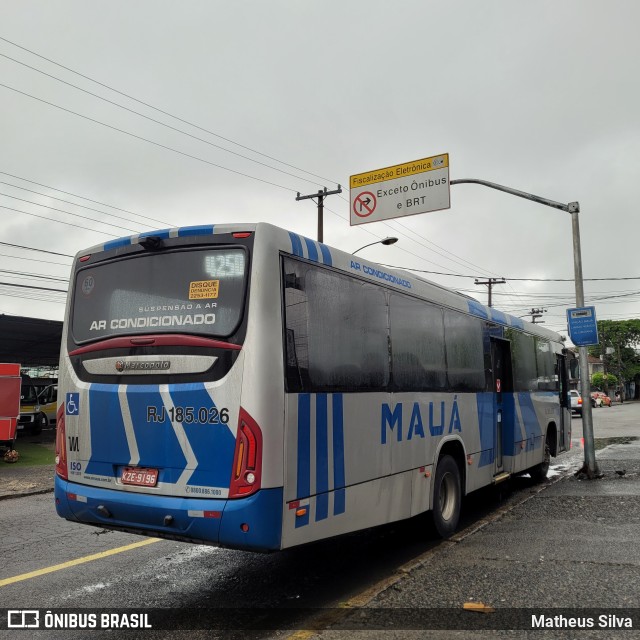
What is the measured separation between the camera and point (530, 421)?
10445 mm

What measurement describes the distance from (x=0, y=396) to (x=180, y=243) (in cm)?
1024

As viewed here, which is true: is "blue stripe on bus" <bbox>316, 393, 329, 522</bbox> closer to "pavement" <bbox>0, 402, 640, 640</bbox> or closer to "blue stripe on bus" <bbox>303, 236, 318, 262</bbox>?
"pavement" <bbox>0, 402, 640, 640</bbox>

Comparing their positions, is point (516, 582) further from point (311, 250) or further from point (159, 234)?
point (159, 234)

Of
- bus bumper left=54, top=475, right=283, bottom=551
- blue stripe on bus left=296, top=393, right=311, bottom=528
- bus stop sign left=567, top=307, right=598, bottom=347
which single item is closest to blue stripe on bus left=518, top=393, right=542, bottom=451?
bus stop sign left=567, top=307, right=598, bottom=347

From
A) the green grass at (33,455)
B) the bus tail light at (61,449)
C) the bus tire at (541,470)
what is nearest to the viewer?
the bus tail light at (61,449)

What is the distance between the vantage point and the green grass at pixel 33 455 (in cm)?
1379

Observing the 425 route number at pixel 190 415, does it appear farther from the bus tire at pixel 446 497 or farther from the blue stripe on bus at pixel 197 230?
the bus tire at pixel 446 497

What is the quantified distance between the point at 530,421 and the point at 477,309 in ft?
9.60

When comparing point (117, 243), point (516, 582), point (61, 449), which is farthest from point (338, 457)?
point (117, 243)

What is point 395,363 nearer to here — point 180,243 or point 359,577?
point 359,577

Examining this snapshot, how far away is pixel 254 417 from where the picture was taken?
4.28m

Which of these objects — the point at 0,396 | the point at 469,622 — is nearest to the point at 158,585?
the point at 469,622

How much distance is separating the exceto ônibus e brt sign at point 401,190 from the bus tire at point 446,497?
23.9 ft

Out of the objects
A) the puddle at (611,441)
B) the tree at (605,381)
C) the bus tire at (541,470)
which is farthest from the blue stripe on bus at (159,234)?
the tree at (605,381)
